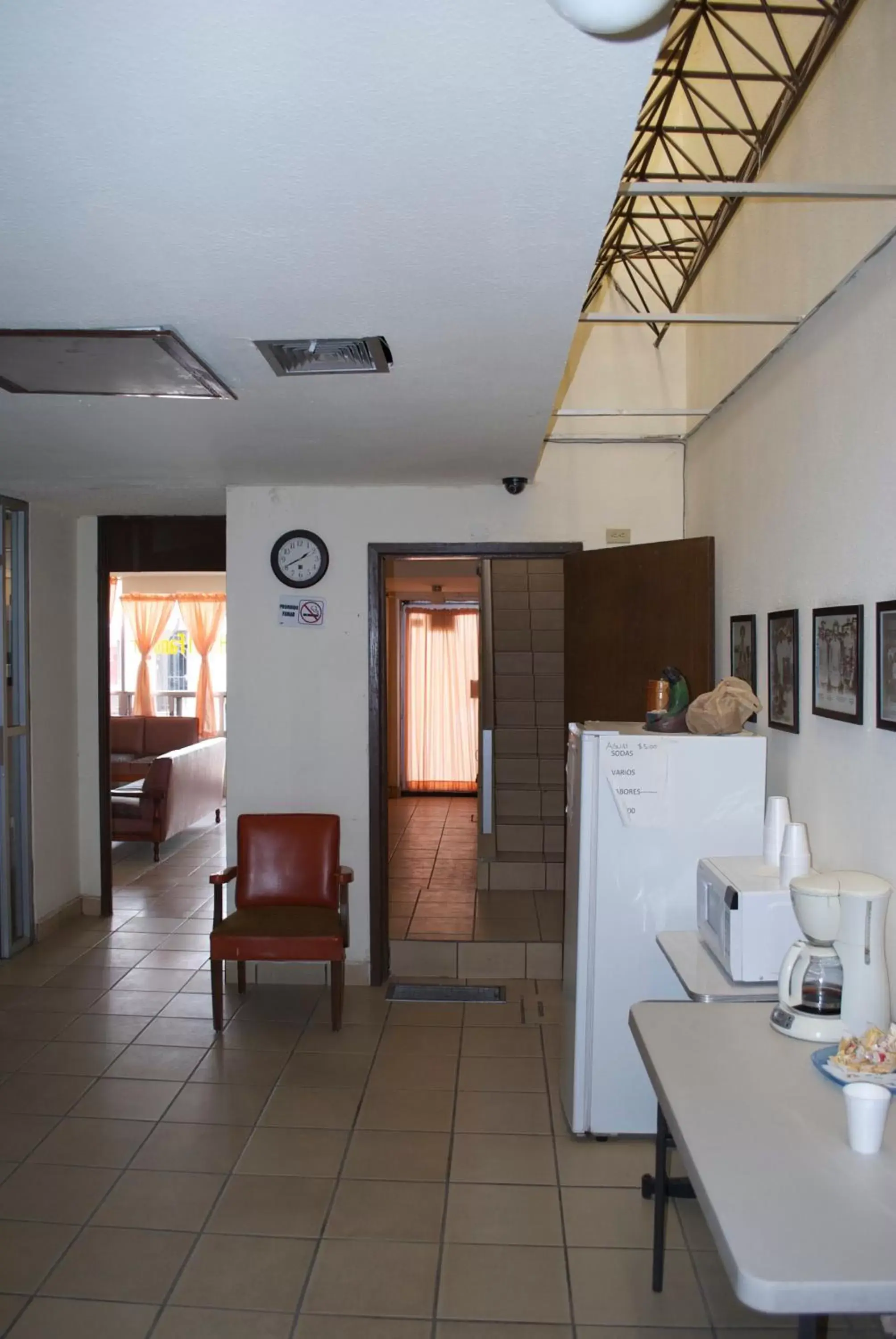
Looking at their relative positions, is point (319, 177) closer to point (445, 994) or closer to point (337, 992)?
point (337, 992)

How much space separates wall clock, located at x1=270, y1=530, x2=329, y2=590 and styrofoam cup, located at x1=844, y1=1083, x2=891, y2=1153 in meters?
3.57

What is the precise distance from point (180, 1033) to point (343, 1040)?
27.7 inches

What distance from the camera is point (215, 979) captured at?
406 cm

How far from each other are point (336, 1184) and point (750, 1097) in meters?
1.62

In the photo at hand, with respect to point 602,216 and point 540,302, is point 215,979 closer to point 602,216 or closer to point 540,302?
point 540,302

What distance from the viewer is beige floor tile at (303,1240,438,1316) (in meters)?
2.38

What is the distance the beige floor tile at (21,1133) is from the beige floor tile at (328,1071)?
0.83 metres

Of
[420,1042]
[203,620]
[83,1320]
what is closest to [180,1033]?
[420,1042]

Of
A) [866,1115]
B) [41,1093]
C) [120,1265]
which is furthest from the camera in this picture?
[41,1093]

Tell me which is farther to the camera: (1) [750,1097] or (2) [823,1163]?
(1) [750,1097]

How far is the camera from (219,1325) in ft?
7.57

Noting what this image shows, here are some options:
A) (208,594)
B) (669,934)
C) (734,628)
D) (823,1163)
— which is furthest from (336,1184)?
(208,594)

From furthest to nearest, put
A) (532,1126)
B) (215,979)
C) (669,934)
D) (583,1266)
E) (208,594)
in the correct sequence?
(208,594), (215,979), (532,1126), (669,934), (583,1266)

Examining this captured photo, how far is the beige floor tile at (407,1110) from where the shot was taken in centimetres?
330
